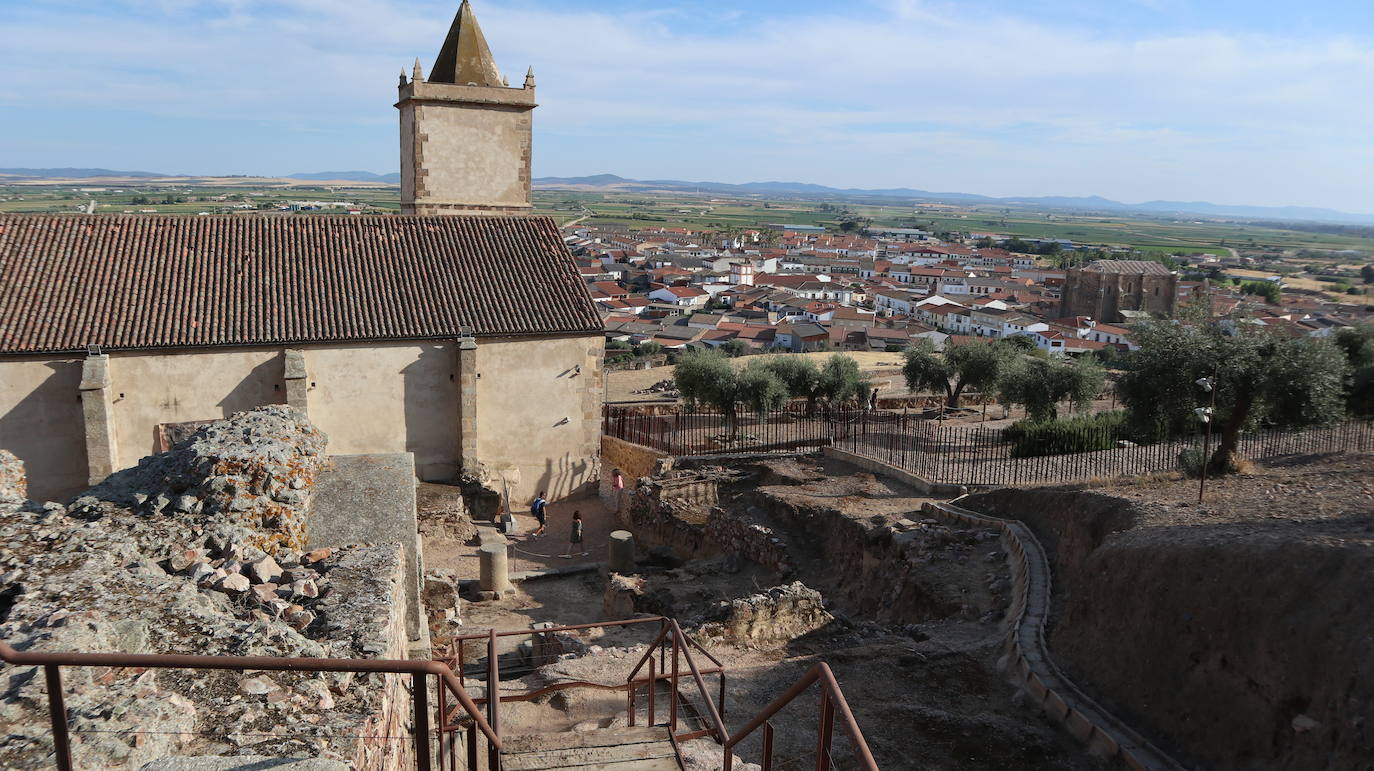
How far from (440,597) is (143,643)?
8.26m

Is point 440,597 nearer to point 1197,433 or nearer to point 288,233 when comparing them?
point 288,233

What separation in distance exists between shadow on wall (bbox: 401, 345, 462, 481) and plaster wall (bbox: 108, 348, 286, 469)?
2.64 metres

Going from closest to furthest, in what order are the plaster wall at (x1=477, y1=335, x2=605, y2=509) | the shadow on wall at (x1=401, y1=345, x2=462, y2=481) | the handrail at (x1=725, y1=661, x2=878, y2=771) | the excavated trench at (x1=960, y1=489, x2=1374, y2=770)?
1. the handrail at (x1=725, y1=661, x2=878, y2=771)
2. the excavated trench at (x1=960, y1=489, x2=1374, y2=770)
3. the shadow on wall at (x1=401, y1=345, x2=462, y2=481)
4. the plaster wall at (x1=477, y1=335, x2=605, y2=509)

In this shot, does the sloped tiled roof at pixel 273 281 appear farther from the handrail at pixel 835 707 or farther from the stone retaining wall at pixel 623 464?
the handrail at pixel 835 707

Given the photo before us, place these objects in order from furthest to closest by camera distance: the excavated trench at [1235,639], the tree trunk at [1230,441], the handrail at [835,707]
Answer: the tree trunk at [1230,441]
the excavated trench at [1235,639]
the handrail at [835,707]

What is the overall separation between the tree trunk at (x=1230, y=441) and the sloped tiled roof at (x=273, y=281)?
12715mm

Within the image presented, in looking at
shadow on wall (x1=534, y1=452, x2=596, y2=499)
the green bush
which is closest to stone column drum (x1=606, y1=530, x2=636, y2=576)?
shadow on wall (x1=534, y1=452, x2=596, y2=499)

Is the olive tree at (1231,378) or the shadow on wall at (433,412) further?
the shadow on wall at (433,412)

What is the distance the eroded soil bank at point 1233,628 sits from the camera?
7160 millimetres

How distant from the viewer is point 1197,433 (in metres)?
18.2

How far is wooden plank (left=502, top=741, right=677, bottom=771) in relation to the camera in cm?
675

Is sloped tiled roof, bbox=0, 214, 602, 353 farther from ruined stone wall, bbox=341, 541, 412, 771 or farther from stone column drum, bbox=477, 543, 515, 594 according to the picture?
ruined stone wall, bbox=341, 541, 412, 771

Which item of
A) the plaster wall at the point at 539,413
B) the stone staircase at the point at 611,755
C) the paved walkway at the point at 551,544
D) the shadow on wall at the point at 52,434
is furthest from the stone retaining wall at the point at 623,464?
the stone staircase at the point at 611,755

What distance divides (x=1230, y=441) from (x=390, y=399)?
16.5m
